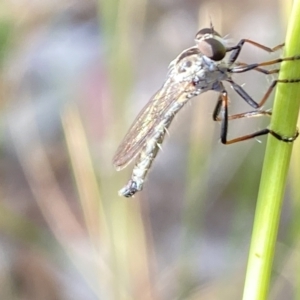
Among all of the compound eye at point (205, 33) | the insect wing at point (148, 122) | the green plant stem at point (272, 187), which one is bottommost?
the green plant stem at point (272, 187)

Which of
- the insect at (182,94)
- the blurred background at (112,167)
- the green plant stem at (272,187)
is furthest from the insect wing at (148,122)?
the green plant stem at (272,187)

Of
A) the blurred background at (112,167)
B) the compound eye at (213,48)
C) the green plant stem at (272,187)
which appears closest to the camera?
the green plant stem at (272,187)

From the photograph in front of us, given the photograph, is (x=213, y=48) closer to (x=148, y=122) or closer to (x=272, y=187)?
(x=148, y=122)

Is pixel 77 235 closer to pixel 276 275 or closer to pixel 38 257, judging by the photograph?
pixel 38 257

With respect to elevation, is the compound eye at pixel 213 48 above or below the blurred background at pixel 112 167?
below

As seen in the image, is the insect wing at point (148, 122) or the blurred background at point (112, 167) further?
the blurred background at point (112, 167)

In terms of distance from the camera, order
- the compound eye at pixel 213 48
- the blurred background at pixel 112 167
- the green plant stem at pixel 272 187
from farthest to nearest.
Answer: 1. the blurred background at pixel 112 167
2. the compound eye at pixel 213 48
3. the green plant stem at pixel 272 187

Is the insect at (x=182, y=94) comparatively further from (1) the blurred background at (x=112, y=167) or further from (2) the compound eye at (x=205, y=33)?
(1) the blurred background at (x=112, y=167)

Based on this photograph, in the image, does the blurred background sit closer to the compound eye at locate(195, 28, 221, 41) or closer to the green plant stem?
the compound eye at locate(195, 28, 221, 41)

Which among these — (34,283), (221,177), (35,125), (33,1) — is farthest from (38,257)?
(33,1)
